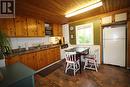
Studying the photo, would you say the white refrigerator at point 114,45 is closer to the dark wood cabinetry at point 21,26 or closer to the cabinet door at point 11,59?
the dark wood cabinetry at point 21,26

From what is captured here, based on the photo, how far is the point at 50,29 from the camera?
466 cm

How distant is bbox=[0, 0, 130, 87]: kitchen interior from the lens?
2.51 m

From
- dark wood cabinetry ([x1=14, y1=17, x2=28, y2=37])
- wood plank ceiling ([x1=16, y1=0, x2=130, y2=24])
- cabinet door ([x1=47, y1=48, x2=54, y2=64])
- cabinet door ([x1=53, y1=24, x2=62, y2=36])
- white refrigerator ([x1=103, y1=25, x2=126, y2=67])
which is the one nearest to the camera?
wood plank ceiling ([x1=16, y1=0, x2=130, y2=24])

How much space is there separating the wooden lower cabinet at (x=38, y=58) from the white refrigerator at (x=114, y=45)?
2356 millimetres

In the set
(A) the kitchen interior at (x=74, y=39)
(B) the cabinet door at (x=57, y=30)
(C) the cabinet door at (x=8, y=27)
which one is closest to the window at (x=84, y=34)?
(A) the kitchen interior at (x=74, y=39)

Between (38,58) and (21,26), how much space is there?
53.8 inches

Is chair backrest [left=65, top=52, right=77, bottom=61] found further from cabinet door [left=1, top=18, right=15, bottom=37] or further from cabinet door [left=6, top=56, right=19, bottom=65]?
cabinet door [left=1, top=18, right=15, bottom=37]

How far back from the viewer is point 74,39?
486 centimetres

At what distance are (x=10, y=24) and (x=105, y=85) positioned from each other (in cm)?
338

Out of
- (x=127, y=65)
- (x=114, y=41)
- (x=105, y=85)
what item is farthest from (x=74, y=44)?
(x=105, y=85)

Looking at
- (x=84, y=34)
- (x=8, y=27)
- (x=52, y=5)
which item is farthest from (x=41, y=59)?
(x=84, y=34)

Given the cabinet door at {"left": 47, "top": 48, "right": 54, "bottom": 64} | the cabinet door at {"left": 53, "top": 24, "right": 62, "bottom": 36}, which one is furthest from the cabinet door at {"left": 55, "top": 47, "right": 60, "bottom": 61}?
the cabinet door at {"left": 53, "top": 24, "right": 62, "bottom": 36}

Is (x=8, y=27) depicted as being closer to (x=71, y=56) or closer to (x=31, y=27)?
(x=31, y=27)

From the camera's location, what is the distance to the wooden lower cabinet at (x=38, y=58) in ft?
9.22
